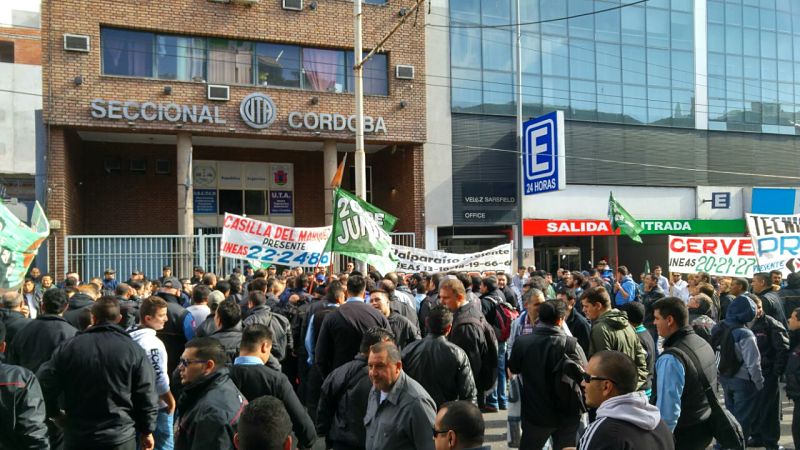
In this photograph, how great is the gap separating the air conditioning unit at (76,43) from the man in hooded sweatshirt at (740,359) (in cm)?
1815

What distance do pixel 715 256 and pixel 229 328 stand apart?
32.4ft

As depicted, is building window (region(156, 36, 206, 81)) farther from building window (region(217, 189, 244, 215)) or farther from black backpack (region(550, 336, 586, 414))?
black backpack (region(550, 336, 586, 414))

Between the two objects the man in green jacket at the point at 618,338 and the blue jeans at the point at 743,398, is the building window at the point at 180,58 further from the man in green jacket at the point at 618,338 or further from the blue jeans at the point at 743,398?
the blue jeans at the point at 743,398

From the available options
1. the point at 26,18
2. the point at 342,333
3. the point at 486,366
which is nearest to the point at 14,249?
the point at 342,333

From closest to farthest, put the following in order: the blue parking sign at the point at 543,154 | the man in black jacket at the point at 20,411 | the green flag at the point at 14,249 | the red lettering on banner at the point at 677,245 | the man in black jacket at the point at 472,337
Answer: the man in black jacket at the point at 20,411 < the man in black jacket at the point at 472,337 < the green flag at the point at 14,249 < the red lettering on banner at the point at 677,245 < the blue parking sign at the point at 543,154

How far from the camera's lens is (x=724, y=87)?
2753 centimetres

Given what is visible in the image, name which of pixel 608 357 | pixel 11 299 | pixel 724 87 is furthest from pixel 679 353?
pixel 724 87

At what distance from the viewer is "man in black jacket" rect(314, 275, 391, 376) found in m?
6.08

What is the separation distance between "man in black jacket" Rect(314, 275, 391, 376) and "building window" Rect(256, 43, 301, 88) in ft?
52.5

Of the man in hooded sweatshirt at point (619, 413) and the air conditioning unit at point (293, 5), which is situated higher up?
the air conditioning unit at point (293, 5)

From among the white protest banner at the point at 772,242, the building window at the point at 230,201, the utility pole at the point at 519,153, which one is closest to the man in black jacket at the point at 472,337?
the white protest banner at the point at 772,242

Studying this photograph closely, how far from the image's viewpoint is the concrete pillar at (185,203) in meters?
19.5

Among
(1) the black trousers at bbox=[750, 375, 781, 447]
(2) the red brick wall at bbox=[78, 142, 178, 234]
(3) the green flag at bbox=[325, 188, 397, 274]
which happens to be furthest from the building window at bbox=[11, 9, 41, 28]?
(1) the black trousers at bbox=[750, 375, 781, 447]

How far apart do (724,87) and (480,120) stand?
11.9 meters
